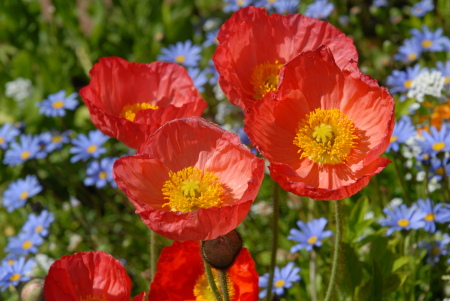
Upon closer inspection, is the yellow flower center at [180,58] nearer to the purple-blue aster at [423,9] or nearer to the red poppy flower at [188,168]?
the purple-blue aster at [423,9]

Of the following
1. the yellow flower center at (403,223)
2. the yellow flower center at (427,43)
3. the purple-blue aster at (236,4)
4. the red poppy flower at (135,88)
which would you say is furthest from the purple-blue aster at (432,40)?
the red poppy flower at (135,88)

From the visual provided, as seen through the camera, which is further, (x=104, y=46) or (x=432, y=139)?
(x=104, y=46)

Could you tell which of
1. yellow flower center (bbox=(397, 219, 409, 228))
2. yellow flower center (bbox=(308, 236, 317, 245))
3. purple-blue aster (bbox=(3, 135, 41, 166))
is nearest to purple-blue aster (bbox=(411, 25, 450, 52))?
yellow flower center (bbox=(397, 219, 409, 228))

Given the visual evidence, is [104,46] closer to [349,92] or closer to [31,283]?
[31,283]

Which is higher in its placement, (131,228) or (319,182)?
(131,228)

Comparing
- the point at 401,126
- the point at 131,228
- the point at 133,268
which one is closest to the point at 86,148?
the point at 131,228

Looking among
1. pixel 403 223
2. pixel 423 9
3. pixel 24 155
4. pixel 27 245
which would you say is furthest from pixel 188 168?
pixel 423 9

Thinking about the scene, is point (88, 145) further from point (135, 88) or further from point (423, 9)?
point (423, 9)
